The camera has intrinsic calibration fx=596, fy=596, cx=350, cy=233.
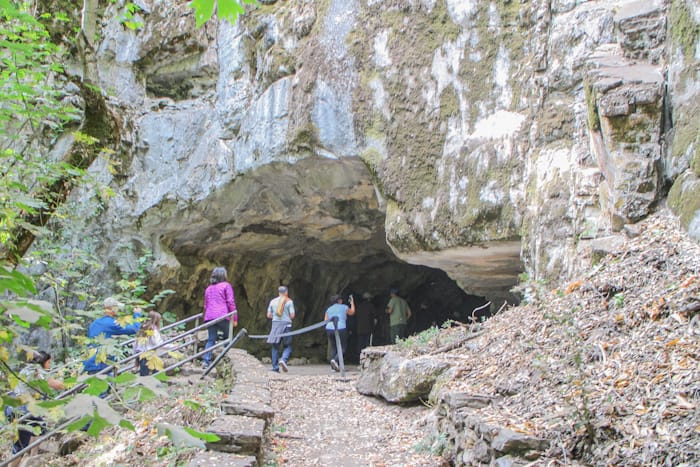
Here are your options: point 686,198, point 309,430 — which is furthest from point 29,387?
point 686,198

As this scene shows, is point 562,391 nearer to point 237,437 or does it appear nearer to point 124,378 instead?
point 237,437

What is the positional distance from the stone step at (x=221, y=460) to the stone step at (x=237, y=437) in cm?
12

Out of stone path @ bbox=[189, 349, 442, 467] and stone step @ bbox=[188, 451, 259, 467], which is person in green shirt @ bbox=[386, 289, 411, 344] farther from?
stone step @ bbox=[188, 451, 259, 467]

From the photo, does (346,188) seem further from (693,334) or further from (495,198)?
(693,334)

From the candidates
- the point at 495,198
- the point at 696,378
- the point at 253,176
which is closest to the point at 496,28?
the point at 495,198

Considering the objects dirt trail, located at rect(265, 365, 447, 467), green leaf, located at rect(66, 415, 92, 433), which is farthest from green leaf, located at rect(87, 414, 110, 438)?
dirt trail, located at rect(265, 365, 447, 467)

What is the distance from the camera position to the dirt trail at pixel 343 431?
5008 millimetres

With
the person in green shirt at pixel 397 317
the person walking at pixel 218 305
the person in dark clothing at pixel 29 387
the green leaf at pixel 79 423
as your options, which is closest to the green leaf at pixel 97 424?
the green leaf at pixel 79 423

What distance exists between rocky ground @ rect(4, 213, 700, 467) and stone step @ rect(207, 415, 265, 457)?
0.78 ft

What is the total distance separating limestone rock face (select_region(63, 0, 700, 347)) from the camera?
5.45 meters

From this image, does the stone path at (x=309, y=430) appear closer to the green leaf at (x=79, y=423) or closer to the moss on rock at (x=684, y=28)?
the green leaf at (x=79, y=423)

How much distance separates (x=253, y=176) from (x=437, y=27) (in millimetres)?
4155

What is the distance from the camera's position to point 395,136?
29.9 ft

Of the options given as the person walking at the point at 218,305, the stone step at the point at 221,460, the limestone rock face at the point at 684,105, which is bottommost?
the stone step at the point at 221,460
